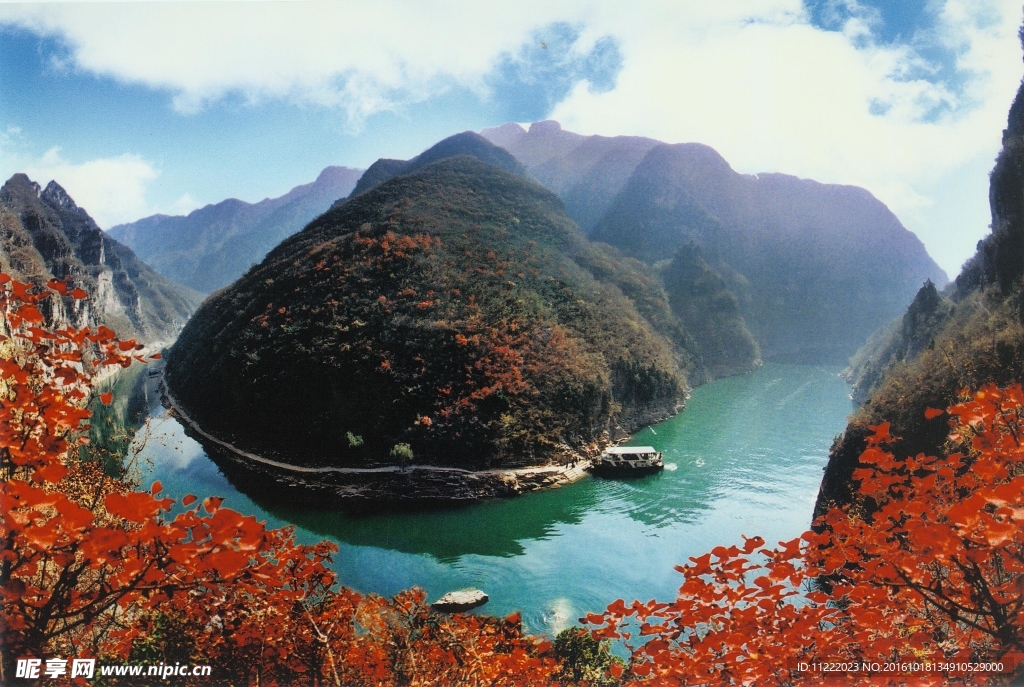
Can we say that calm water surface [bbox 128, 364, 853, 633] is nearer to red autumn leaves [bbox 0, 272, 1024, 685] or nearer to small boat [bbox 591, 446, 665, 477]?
small boat [bbox 591, 446, 665, 477]

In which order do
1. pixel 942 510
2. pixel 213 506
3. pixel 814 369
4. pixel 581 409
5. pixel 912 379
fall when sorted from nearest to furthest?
pixel 213 506 < pixel 942 510 < pixel 912 379 < pixel 581 409 < pixel 814 369

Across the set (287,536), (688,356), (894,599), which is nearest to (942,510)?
(894,599)

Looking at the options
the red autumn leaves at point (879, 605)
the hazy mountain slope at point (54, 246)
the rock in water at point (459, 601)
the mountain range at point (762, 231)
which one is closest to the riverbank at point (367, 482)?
the hazy mountain slope at point (54, 246)

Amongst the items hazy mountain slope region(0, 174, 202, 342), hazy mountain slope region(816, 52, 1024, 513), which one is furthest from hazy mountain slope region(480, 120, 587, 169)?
hazy mountain slope region(816, 52, 1024, 513)

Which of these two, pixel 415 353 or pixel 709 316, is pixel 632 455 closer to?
pixel 415 353

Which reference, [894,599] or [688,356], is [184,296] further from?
[894,599]

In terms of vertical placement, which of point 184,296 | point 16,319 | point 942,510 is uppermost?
point 184,296
